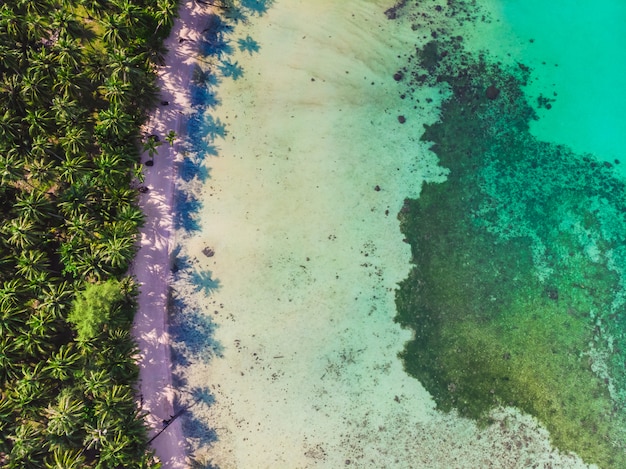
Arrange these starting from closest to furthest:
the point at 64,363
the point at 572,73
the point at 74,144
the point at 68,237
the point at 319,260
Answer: the point at 64,363 → the point at 74,144 → the point at 68,237 → the point at 319,260 → the point at 572,73

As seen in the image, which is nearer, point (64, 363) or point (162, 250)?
point (64, 363)

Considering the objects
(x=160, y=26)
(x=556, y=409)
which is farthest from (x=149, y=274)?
(x=556, y=409)

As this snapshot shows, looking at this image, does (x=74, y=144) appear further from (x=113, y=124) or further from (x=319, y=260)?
(x=319, y=260)

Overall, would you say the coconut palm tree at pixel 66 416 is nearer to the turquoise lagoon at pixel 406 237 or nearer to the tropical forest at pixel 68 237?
the tropical forest at pixel 68 237

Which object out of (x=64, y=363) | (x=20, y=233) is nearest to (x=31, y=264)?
(x=20, y=233)

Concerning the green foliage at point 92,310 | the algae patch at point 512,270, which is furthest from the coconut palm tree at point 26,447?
the algae patch at point 512,270

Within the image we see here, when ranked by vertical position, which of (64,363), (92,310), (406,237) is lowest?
(64,363)

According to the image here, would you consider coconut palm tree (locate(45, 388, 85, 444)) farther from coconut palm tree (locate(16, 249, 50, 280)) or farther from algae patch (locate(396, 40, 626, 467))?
algae patch (locate(396, 40, 626, 467))

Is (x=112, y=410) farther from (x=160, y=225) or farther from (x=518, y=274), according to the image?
(x=518, y=274)
